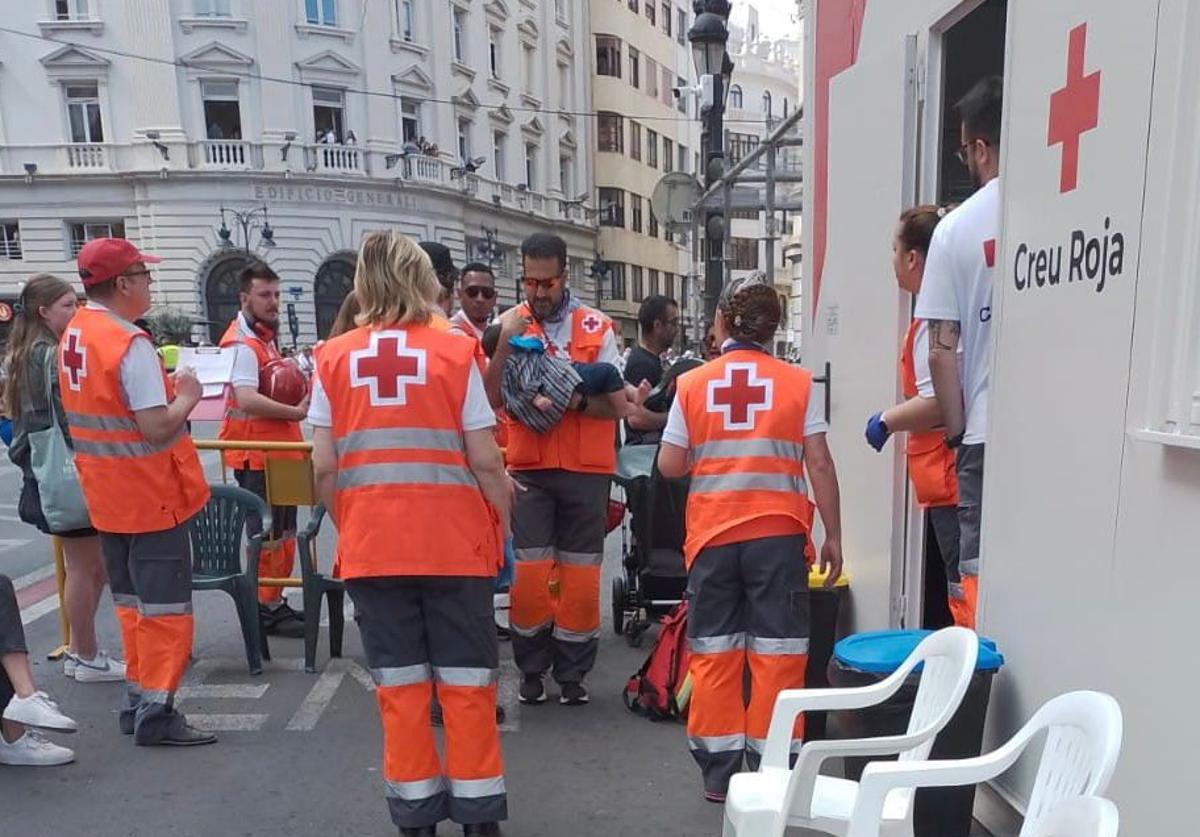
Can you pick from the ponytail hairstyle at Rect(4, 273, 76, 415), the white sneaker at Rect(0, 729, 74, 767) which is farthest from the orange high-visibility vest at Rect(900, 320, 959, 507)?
the ponytail hairstyle at Rect(4, 273, 76, 415)

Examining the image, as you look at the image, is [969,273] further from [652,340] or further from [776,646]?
[652,340]

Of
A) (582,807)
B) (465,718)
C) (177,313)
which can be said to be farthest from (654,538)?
(177,313)

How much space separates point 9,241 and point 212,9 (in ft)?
34.9

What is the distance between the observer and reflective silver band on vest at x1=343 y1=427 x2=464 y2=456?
262 cm

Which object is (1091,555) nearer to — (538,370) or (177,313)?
(538,370)

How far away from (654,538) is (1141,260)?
9.40 feet

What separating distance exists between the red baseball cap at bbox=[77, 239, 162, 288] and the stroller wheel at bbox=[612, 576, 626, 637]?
286cm

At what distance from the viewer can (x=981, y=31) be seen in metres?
4.20

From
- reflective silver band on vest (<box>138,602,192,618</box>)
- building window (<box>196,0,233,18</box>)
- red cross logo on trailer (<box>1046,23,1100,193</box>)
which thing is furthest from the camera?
building window (<box>196,0,233,18</box>)

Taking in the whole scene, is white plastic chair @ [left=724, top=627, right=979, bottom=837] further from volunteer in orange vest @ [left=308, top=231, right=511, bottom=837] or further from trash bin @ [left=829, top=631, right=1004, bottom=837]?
volunteer in orange vest @ [left=308, top=231, right=511, bottom=837]

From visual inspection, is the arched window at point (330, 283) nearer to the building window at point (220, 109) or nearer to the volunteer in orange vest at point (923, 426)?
the building window at point (220, 109)

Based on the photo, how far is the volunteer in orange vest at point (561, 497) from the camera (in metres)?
3.71

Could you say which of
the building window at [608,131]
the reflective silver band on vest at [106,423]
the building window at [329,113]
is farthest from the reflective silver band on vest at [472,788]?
the building window at [608,131]

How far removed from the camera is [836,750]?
6.47 feet
